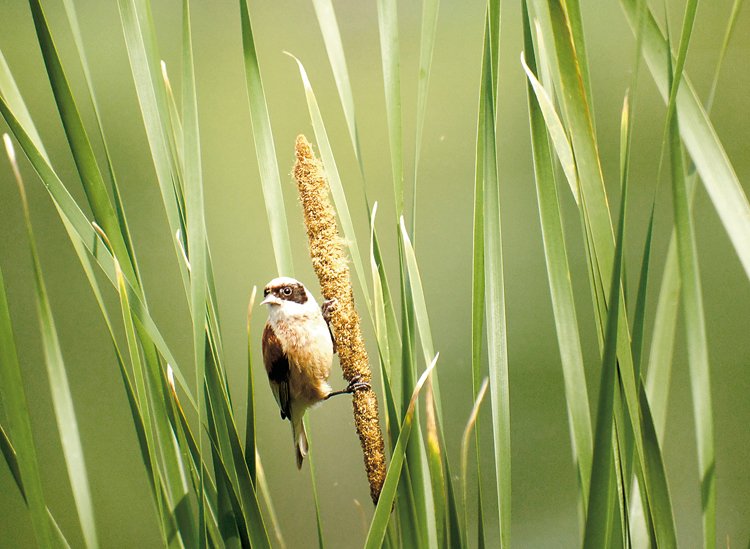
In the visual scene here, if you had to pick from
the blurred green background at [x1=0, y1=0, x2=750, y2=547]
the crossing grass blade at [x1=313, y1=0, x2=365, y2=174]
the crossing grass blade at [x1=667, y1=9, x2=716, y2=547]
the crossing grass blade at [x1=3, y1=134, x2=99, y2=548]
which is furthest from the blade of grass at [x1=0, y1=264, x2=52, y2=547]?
the blurred green background at [x1=0, y1=0, x2=750, y2=547]

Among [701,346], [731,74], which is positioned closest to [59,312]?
[701,346]

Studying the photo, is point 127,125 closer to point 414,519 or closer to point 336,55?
point 336,55

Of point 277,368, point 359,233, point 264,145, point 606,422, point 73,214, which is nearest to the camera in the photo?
point 606,422

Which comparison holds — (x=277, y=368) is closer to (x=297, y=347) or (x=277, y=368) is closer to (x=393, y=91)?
(x=297, y=347)

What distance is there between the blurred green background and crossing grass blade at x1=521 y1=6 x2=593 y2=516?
36.4 inches

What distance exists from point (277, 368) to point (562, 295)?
406 millimetres

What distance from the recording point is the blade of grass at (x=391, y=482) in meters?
0.59

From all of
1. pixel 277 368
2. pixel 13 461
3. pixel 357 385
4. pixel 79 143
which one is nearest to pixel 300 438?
pixel 277 368

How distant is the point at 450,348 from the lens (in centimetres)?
163

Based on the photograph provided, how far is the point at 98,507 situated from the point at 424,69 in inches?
56.5

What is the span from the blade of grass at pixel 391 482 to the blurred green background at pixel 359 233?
90 cm

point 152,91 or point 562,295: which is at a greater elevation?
point 152,91

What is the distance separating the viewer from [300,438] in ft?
2.86

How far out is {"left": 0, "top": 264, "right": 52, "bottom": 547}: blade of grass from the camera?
1.73 ft
